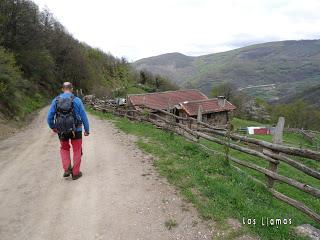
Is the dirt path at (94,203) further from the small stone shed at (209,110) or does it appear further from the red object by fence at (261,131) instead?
the red object by fence at (261,131)

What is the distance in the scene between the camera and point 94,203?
5.32m

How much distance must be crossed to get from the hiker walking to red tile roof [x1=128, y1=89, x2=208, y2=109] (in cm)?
3006

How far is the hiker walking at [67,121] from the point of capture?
611 centimetres

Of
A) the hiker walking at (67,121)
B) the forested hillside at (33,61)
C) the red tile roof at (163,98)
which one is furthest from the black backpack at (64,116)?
the red tile roof at (163,98)

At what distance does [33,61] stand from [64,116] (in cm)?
3174

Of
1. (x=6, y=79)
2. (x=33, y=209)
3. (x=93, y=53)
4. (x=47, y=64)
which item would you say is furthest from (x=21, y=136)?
(x=93, y=53)

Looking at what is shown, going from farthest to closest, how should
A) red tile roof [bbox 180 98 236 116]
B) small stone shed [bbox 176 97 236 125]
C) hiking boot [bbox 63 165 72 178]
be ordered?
1. small stone shed [bbox 176 97 236 125]
2. red tile roof [bbox 180 98 236 116]
3. hiking boot [bbox 63 165 72 178]

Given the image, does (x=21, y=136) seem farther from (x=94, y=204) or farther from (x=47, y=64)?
(x=47, y=64)

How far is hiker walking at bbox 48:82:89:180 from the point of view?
6113 millimetres

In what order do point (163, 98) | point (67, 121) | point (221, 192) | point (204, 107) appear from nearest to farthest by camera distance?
1. point (221, 192)
2. point (67, 121)
3. point (204, 107)
4. point (163, 98)

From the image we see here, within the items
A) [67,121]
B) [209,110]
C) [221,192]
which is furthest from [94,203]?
[209,110]

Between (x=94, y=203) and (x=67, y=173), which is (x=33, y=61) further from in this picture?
(x=94, y=203)

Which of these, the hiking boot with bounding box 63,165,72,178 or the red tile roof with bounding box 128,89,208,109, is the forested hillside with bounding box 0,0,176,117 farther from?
the hiking boot with bounding box 63,165,72,178

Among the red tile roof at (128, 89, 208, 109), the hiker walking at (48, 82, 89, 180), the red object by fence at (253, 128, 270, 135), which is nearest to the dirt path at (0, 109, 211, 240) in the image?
the hiker walking at (48, 82, 89, 180)
